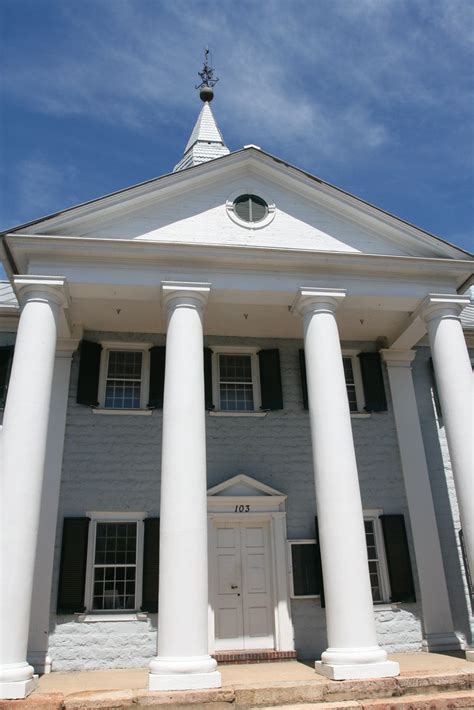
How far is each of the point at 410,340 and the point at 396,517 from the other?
4.29m

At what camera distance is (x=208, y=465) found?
12672mm

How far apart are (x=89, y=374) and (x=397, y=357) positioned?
7.66 meters

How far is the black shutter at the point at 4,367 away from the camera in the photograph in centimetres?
1275

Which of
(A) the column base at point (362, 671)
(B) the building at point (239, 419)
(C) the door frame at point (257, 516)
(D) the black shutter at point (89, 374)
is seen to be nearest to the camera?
(A) the column base at point (362, 671)

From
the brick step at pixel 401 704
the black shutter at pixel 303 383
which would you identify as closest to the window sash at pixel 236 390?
the black shutter at pixel 303 383

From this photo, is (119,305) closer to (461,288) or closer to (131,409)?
(131,409)

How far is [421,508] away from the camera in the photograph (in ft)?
42.5

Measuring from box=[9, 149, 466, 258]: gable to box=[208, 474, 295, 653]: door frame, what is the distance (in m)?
5.35

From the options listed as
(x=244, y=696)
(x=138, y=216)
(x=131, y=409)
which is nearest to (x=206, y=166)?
(x=138, y=216)

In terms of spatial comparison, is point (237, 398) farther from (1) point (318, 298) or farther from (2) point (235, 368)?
(1) point (318, 298)

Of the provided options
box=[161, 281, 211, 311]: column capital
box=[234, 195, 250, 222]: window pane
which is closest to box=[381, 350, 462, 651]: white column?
box=[234, 195, 250, 222]: window pane

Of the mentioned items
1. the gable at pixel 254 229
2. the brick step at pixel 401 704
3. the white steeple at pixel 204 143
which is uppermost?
the white steeple at pixel 204 143

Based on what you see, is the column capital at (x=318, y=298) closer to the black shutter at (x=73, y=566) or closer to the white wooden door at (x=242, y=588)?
the white wooden door at (x=242, y=588)

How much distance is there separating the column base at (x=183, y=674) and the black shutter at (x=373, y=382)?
7417mm
